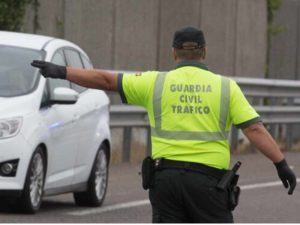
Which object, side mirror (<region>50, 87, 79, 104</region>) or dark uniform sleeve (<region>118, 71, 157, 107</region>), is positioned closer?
dark uniform sleeve (<region>118, 71, 157, 107</region>)

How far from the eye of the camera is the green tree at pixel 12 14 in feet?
62.7

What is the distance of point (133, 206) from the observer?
43.8 feet

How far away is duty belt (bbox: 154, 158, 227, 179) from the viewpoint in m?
7.10

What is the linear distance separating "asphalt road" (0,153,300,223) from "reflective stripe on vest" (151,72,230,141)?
4215mm

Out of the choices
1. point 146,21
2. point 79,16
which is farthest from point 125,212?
point 146,21

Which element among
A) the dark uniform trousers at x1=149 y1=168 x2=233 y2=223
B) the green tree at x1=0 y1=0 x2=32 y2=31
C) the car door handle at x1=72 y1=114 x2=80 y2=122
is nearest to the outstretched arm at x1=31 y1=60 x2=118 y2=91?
the dark uniform trousers at x1=149 y1=168 x2=233 y2=223

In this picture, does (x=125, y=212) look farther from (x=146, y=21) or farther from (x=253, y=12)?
(x=253, y=12)

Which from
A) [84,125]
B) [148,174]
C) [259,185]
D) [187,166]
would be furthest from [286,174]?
[259,185]

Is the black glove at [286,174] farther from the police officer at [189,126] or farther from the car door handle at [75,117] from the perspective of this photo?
the car door handle at [75,117]

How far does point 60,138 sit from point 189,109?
5.39 meters

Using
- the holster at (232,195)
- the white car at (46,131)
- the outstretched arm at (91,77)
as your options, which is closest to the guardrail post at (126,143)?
the white car at (46,131)

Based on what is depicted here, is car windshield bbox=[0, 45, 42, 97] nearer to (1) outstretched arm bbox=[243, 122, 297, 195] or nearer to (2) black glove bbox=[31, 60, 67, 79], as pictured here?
(2) black glove bbox=[31, 60, 67, 79]

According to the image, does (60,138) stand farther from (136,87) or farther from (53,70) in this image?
(136,87)

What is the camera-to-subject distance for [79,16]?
67.8ft
